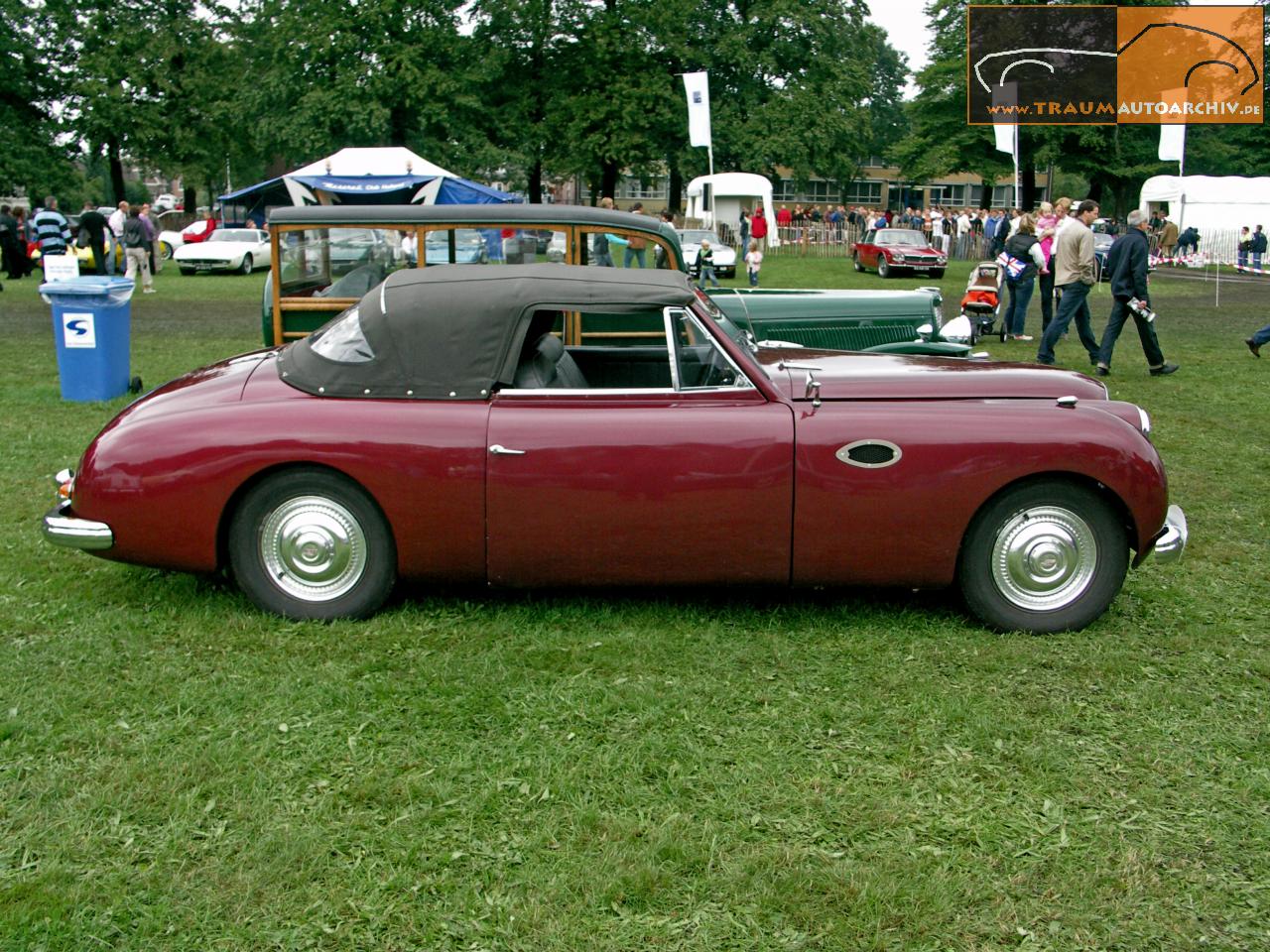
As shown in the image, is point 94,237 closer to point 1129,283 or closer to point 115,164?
point 1129,283

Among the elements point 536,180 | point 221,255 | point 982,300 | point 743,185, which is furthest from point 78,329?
point 536,180

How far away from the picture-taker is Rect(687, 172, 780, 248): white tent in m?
39.0

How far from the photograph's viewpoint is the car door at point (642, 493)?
488cm

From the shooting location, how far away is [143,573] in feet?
19.1

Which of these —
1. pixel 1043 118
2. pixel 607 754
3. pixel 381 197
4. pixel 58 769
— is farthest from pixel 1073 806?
pixel 1043 118

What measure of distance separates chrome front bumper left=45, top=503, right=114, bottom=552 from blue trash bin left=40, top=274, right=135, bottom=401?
5684 millimetres

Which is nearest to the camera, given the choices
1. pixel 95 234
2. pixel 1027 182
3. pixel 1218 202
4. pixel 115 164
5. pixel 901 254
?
pixel 95 234

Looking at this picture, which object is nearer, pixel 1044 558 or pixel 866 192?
pixel 1044 558

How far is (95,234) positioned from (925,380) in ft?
64.9

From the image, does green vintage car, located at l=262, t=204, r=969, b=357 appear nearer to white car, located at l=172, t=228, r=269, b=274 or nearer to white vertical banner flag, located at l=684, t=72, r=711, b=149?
white car, located at l=172, t=228, r=269, b=274

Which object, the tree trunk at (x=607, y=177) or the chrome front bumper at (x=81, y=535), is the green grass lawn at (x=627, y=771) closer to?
the chrome front bumper at (x=81, y=535)

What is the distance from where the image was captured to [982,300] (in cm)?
1573

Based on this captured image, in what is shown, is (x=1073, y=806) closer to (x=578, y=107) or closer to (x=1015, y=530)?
(x=1015, y=530)
